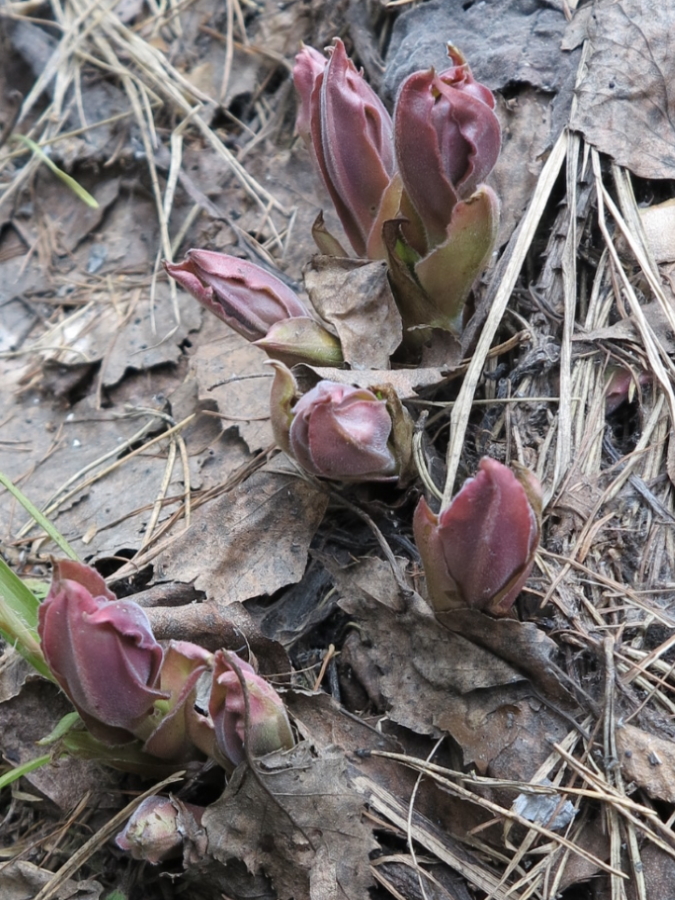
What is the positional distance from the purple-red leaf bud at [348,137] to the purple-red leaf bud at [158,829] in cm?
119

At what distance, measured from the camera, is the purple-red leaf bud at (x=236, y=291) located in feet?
5.31

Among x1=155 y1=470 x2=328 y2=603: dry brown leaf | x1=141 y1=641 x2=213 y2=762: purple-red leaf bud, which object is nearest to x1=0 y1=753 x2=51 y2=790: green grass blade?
x1=141 y1=641 x2=213 y2=762: purple-red leaf bud

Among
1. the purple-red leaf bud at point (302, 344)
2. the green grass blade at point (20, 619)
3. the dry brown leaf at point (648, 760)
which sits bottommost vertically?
the dry brown leaf at point (648, 760)

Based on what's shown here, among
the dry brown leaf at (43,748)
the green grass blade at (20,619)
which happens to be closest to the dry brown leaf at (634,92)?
the green grass blade at (20,619)

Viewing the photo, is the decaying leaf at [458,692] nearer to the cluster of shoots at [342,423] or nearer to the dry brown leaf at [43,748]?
the cluster of shoots at [342,423]

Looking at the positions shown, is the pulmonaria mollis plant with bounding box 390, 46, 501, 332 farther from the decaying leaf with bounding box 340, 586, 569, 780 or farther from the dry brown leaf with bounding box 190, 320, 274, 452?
the decaying leaf with bounding box 340, 586, 569, 780

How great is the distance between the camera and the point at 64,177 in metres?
2.49

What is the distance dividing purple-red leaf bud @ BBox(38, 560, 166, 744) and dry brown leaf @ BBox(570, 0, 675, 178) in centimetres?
147

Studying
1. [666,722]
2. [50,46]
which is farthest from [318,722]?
[50,46]

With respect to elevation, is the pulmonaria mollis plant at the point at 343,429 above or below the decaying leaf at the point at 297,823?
above

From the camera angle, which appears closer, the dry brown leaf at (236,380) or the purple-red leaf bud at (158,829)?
the purple-red leaf bud at (158,829)

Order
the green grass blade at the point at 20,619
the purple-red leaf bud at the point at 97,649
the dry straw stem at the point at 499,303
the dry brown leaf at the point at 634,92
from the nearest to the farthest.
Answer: the purple-red leaf bud at the point at 97,649, the green grass blade at the point at 20,619, the dry straw stem at the point at 499,303, the dry brown leaf at the point at 634,92

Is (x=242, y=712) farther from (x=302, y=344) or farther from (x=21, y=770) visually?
(x=302, y=344)

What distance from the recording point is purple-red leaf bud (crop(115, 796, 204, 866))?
4.06ft
